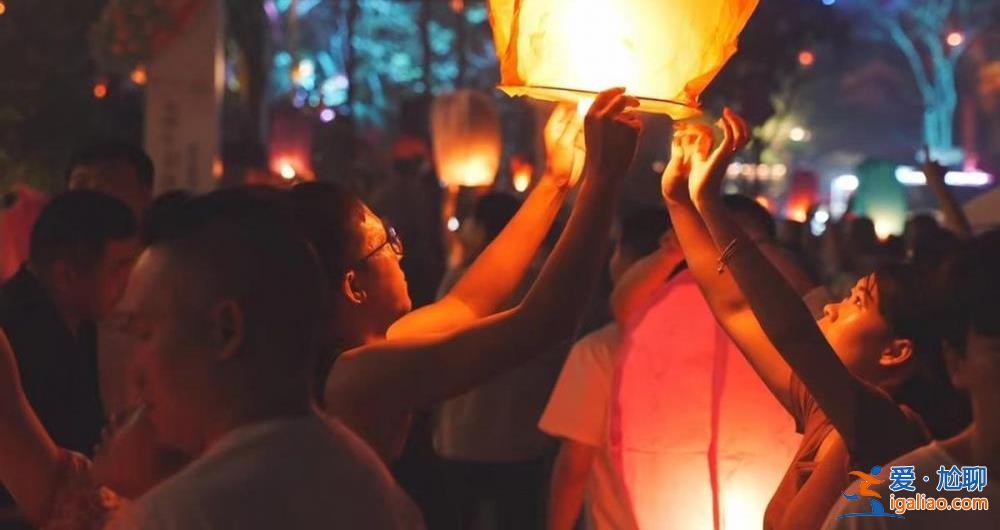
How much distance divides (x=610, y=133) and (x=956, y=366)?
879 mm

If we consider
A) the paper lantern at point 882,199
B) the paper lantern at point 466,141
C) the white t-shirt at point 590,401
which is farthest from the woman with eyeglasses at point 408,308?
the paper lantern at point 882,199

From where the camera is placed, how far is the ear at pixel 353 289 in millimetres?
3207

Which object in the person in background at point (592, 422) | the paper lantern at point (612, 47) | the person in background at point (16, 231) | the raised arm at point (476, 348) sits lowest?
the person in background at point (592, 422)

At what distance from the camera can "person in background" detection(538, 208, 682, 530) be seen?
16.5 ft

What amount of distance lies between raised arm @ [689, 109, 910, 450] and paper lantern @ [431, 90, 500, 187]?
11.7 m

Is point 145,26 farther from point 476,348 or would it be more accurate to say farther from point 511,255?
point 476,348

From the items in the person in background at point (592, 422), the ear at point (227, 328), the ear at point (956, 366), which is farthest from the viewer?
the person in background at point (592, 422)

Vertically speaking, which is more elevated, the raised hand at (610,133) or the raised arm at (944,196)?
the raised hand at (610,133)

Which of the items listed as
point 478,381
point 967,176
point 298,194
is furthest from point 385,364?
point 967,176

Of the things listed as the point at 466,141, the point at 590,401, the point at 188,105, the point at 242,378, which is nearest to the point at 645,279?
the point at 590,401

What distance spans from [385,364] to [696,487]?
195cm

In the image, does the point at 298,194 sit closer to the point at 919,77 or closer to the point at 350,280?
the point at 350,280

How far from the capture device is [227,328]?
2.02m

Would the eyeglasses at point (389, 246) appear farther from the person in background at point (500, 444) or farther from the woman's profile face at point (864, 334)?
the person in background at point (500, 444)
